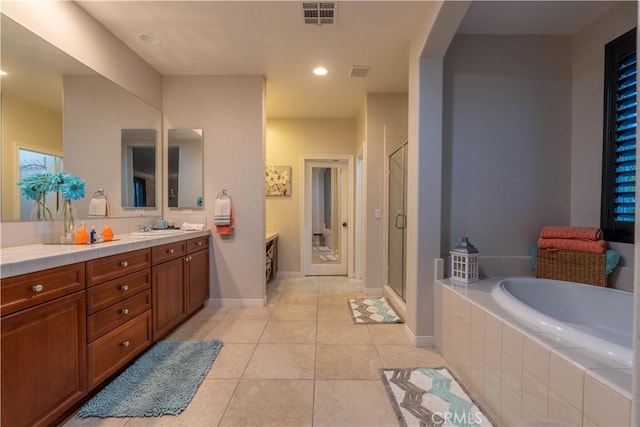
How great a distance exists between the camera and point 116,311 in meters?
1.70

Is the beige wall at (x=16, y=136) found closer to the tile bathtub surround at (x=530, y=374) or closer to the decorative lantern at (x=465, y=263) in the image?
the tile bathtub surround at (x=530, y=374)

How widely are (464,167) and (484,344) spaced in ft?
4.66

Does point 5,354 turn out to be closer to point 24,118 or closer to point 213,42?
point 24,118

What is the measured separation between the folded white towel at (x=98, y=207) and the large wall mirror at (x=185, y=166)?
774 mm

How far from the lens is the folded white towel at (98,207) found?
222 cm

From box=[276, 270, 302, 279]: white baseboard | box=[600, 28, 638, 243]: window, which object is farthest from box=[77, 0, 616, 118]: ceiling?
box=[276, 270, 302, 279]: white baseboard

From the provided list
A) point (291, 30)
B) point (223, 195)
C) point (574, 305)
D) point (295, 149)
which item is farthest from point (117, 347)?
point (295, 149)

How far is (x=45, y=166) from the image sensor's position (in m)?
1.78

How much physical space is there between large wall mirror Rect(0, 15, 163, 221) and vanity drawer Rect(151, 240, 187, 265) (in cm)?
62

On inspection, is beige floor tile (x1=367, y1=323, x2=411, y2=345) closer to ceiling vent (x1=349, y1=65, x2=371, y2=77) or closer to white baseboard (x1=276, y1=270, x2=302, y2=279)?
white baseboard (x1=276, y1=270, x2=302, y2=279)

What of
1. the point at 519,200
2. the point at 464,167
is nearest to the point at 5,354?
the point at 464,167

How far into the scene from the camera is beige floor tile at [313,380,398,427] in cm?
140

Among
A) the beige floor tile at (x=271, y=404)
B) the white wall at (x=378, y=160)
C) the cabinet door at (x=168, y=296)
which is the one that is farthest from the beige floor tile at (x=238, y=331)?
the white wall at (x=378, y=160)

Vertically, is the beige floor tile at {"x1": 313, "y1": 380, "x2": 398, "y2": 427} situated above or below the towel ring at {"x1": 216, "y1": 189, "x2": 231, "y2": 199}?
below
